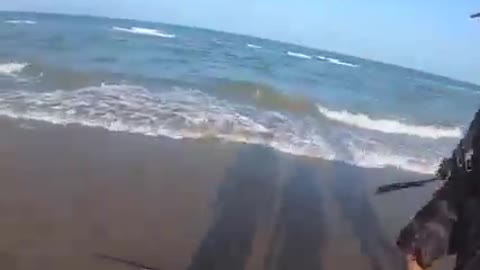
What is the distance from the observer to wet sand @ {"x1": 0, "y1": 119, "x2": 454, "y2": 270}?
567cm

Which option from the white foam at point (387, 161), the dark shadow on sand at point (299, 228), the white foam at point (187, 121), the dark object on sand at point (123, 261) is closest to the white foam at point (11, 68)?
the white foam at point (187, 121)

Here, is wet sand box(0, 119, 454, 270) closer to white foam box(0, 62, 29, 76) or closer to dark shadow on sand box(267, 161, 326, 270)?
dark shadow on sand box(267, 161, 326, 270)

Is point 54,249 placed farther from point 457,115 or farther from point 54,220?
point 457,115

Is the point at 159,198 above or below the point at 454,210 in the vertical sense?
below

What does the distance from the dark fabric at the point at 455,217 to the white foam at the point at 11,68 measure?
12.1 m

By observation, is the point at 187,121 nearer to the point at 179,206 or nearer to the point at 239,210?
the point at 239,210

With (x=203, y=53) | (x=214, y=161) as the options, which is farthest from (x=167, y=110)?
(x=203, y=53)

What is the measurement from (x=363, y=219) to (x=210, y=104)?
6311 millimetres

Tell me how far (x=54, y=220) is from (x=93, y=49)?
15.9 metres

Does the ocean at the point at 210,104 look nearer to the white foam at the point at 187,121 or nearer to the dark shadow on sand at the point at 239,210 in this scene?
the white foam at the point at 187,121

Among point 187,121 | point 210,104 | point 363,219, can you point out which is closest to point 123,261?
point 363,219

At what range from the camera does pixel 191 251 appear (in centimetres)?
578

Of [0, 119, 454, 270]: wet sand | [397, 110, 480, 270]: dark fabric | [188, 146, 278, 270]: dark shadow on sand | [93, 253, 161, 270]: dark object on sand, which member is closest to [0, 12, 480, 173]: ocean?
[0, 119, 454, 270]: wet sand

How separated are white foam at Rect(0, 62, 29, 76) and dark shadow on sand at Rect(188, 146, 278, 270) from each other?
5.80 metres
